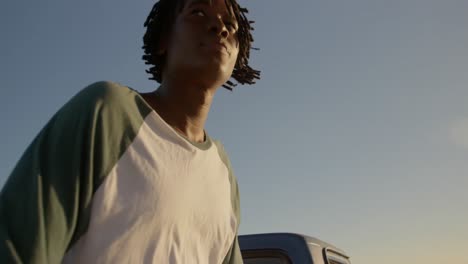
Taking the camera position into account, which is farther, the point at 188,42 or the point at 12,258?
the point at 188,42

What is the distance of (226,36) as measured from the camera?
1.93 metres

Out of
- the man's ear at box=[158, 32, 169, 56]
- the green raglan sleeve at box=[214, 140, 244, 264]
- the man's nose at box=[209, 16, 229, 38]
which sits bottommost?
the green raglan sleeve at box=[214, 140, 244, 264]

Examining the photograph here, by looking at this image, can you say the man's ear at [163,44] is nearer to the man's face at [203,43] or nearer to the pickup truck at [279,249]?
the man's face at [203,43]

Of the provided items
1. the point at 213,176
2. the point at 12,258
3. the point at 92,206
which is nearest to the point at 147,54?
the point at 213,176

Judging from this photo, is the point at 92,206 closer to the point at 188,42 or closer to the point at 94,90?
the point at 94,90

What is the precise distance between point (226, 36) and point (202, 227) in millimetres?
717

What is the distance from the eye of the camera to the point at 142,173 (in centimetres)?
145

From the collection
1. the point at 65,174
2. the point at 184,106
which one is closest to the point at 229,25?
the point at 184,106

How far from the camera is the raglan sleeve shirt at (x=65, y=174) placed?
1115 mm

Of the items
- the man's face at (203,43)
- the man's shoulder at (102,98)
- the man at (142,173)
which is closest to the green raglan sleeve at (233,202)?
the man at (142,173)

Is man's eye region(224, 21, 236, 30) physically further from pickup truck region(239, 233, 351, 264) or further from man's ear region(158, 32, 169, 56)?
pickup truck region(239, 233, 351, 264)

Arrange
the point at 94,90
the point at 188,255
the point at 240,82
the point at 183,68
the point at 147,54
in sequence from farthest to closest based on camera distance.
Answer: the point at 240,82 → the point at 147,54 → the point at 183,68 → the point at 188,255 → the point at 94,90

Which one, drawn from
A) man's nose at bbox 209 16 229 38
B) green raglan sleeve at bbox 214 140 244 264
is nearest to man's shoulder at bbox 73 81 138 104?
man's nose at bbox 209 16 229 38

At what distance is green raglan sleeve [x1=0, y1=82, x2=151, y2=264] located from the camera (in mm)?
1111
